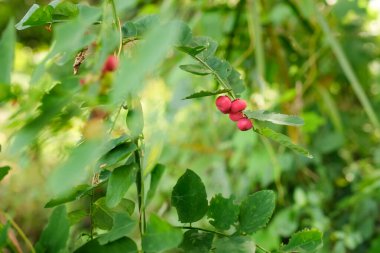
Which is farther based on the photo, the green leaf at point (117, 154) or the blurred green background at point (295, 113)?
the blurred green background at point (295, 113)

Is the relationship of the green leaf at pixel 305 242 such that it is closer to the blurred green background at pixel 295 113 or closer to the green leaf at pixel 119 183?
the green leaf at pixel 119 183

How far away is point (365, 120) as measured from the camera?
3.69 ft

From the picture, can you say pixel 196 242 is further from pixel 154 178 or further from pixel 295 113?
pixel 295 113

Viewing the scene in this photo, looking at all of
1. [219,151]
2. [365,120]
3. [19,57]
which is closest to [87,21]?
[219,151]

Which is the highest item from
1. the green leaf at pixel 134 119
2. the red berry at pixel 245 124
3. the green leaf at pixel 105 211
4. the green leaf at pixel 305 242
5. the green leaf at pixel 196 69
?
the green leaf at pixel 134 119

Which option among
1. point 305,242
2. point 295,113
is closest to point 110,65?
point 305,242

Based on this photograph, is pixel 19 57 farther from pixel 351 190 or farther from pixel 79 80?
pixel 79 80

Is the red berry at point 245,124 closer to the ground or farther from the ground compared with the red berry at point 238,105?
closer to the ground

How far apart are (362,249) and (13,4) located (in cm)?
169

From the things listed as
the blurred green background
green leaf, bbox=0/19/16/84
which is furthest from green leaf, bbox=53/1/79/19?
the blurred green background

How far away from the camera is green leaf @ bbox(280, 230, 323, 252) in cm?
28

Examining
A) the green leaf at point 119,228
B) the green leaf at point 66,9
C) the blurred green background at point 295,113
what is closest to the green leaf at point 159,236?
the green leaf at point 119,228

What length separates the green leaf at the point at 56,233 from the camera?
0.91 ft

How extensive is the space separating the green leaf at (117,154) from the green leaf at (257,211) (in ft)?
0.26
